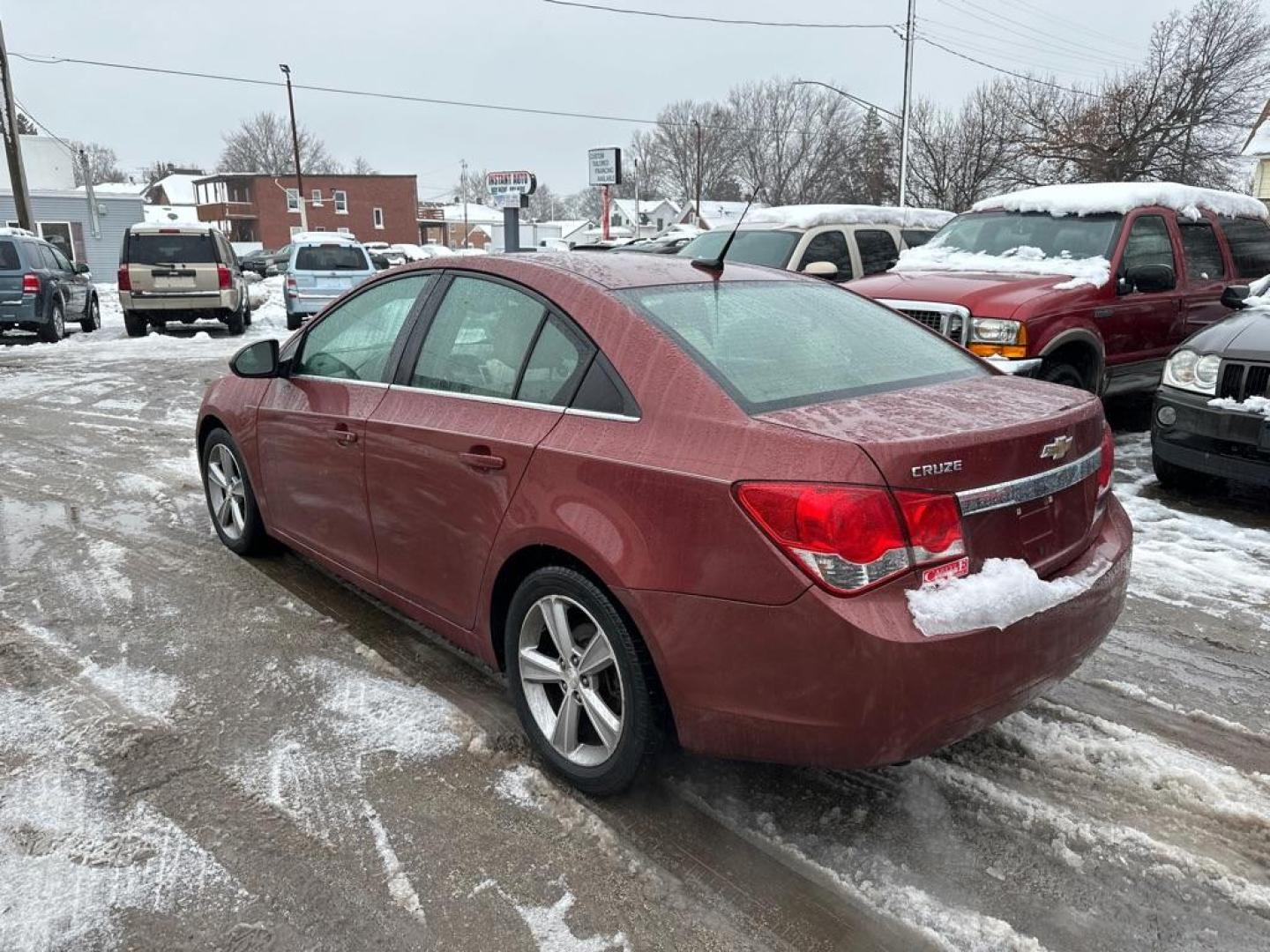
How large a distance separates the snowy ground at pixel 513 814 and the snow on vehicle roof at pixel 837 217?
746 cm

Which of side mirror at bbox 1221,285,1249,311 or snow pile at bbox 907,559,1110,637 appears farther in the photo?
side mirror at bbox 1221,285,1249,311

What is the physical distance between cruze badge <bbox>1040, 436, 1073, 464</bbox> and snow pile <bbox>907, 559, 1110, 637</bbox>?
310 millimetres

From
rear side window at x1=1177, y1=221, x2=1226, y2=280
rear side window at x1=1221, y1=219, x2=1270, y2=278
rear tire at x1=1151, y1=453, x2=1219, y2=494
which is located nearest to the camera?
→ rear tire at x1=1151, y1=453, x2=1219, y2=494

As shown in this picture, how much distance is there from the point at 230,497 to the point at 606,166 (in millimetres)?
17767

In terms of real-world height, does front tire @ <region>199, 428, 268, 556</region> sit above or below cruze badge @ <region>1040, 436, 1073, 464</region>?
below

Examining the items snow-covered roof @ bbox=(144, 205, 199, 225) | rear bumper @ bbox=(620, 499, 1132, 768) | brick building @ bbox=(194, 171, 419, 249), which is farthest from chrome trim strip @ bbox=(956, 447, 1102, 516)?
brick building @ bbox=(194, 171, 419, 249)

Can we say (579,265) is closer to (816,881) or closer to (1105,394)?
(816,881)

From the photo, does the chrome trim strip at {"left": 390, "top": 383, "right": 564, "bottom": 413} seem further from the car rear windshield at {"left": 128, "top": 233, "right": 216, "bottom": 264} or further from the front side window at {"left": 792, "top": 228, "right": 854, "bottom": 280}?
the car rear windshield at {"left": 128, "top": 233, "right": 216, "bottom": 264}

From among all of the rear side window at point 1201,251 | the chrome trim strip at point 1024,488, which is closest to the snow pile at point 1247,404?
the rear side window at point 1201,251

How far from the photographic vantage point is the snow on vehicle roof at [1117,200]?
7562 millimetres

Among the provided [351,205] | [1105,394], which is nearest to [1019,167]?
[1105,394]

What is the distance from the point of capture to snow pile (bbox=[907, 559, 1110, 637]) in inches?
87.6

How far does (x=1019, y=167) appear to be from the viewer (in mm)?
36062

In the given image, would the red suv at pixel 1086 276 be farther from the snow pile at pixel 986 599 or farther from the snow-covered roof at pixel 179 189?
the snow-covered roof at pixel 179 189
